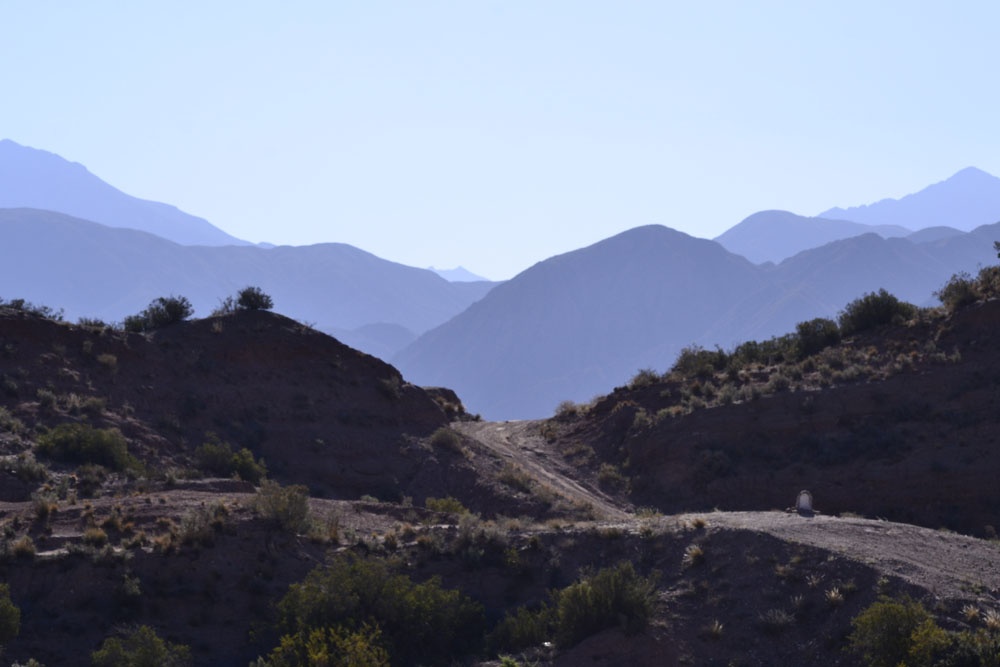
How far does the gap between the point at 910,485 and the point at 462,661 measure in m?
16.6

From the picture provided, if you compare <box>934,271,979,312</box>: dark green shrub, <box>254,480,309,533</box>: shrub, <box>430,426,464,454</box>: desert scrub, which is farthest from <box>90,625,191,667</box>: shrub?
<box>934,271,979,312</box>: dark green shrub

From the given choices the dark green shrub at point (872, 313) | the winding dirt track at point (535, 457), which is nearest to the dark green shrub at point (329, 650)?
the winding dirt track at point (535, 457)

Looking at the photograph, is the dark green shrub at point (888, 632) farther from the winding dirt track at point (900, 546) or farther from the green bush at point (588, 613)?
the green bush at point (588, 613)

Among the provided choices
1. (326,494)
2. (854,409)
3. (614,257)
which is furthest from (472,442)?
(614,257)

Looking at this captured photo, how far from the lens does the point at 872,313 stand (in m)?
38.2

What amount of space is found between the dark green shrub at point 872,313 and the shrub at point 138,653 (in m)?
29.8

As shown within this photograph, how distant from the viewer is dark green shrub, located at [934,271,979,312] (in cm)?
3531

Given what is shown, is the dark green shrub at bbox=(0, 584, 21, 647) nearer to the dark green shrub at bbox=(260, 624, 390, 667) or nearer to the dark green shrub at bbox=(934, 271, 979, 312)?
the dark green shrub at bbox=(260, 624, 390, 667)

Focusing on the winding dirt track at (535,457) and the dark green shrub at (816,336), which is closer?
the winding dirt track at (535,457)

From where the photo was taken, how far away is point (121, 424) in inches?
1109

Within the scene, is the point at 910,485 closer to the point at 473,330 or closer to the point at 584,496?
the point at 584,496

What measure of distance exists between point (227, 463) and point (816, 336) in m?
22.1

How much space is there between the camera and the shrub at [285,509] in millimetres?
19031

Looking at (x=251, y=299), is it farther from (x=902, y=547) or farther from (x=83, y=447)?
(x=902, y=547)
